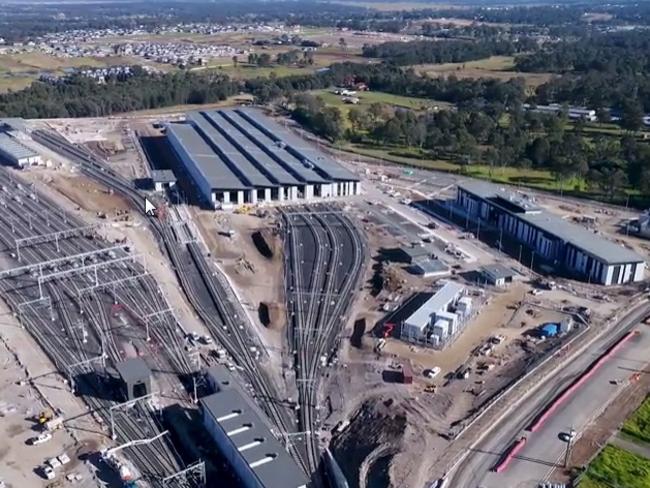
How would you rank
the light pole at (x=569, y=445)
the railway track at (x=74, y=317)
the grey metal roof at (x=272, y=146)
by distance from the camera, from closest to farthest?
the light pole at (x=569, y=445) < the railway track at (x=74, y=317) < the grey metal roof at (x=272, y=146)

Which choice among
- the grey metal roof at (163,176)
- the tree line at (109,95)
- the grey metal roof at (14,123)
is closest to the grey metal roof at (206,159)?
the grey metal roof at (163,176)

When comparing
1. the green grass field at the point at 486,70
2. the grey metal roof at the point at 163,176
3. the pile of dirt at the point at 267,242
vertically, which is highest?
the green grass field at the point at 486,70

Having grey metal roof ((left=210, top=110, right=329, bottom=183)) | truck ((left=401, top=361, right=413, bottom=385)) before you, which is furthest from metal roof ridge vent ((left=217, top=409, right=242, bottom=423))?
grey metal roof ((left=210, top=110, right=329, bottom=183))

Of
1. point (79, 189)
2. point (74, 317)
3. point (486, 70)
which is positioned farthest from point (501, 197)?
point (486, 70)

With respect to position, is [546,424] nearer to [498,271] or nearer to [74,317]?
[498,271]

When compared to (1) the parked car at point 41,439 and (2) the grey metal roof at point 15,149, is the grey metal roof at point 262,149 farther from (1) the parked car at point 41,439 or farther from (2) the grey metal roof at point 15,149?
(1) the parked car at point 41,439

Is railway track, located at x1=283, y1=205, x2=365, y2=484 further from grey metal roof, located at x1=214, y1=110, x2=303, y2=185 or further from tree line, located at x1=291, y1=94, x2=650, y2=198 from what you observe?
tree line, located at x1=291, y1=94, x2=650, y2=198
